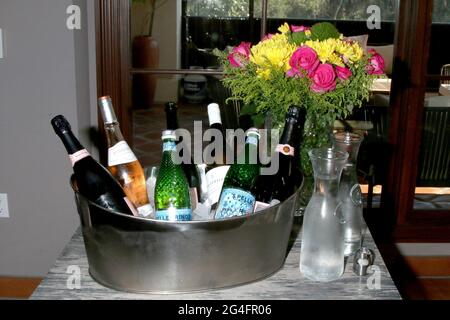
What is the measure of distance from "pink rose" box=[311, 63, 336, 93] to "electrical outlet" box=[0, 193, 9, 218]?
4.68 ft

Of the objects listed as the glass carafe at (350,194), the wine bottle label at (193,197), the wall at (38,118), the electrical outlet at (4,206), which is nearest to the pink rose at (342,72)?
the glass carafe at (350,194)

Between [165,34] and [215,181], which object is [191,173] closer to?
[215,181]

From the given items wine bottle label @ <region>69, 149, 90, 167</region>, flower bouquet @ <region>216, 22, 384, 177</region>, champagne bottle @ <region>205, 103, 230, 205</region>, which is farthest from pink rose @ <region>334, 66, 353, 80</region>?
wine bottle label @ <region>69, 149, 90, 167</region>

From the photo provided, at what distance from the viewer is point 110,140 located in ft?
3.64

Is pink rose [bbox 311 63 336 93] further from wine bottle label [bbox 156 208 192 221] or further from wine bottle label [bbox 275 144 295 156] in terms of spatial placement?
wine bottle label [bbox 156 208 192 221]

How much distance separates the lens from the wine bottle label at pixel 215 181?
1042 mm

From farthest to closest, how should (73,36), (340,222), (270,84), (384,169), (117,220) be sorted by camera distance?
(384,169), (73,36), (270,84), (340,222), (117,220)

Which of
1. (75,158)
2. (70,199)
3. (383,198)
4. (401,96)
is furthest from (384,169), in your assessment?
(75,158)

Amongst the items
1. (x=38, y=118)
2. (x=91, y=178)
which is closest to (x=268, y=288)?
(x=91, y=178)

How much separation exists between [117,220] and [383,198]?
65.1 inches

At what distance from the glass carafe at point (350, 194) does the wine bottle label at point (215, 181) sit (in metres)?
0.21

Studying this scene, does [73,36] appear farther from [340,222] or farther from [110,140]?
[340,222]

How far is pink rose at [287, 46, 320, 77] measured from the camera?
39.5 inches

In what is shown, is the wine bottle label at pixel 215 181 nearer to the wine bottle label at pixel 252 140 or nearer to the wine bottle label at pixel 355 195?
the wine bottle label at pixel 252 140
